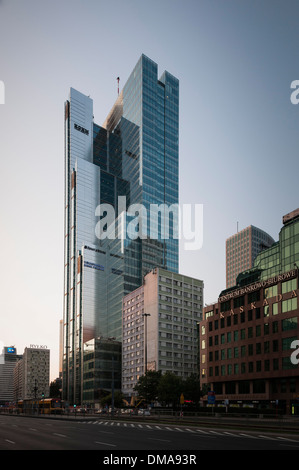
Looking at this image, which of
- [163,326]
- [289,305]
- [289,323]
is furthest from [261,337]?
[163,326]

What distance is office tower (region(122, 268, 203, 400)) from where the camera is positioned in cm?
15000

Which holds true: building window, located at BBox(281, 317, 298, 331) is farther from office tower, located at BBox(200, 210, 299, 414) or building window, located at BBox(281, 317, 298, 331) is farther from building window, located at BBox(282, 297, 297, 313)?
building window, located at BBox(282, 297, 297, 313)

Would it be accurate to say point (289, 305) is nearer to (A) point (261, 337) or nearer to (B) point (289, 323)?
(B) point (289, 323)

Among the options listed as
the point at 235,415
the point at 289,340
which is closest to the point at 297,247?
the point at 289,340

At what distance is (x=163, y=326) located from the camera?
150625 mm

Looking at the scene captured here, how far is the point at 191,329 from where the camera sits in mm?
161250

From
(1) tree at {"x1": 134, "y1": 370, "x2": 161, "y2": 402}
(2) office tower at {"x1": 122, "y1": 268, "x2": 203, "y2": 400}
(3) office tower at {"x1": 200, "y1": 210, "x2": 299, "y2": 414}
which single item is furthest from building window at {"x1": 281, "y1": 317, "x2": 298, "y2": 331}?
(2) office tower at {"x1": 122, "y1": 268, "x2": 203, "y2": 400}

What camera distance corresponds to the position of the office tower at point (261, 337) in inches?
3430

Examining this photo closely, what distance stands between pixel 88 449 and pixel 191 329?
138202mm

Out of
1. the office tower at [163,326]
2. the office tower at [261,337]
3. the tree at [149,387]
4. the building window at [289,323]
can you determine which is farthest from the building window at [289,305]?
the office tower at [163,326]

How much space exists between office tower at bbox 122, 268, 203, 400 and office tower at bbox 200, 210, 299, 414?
33577 millimetres

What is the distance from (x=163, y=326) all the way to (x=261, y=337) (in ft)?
195

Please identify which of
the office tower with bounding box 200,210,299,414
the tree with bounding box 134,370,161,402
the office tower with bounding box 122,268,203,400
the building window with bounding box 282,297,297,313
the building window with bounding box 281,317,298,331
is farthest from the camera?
the office tower with bounding box 122,268,203,400

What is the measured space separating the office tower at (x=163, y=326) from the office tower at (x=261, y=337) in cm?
3358
